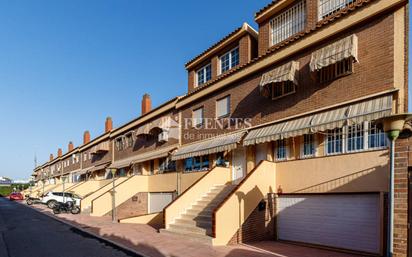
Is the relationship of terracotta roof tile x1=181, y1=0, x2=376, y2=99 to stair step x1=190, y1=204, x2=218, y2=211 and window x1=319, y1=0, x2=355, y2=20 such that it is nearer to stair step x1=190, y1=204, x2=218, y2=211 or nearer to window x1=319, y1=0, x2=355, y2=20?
window x1=319, y1=0, x2=355, y2=20

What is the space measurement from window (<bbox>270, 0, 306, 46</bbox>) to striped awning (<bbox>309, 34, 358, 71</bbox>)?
234cm

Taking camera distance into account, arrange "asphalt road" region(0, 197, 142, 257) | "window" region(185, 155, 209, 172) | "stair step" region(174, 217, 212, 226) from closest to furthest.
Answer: "asphalt road" region(0, 197, 142, 257) < "stair step" region(174, 217, 212, 226) < "window" region(185, 155, 209, 172)

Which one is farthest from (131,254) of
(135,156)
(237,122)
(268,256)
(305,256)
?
(135,156)

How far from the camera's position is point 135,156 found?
2555cm

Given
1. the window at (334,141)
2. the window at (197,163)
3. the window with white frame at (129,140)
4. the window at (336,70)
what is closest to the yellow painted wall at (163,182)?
the window at (197,163)

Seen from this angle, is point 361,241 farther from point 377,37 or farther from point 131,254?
point 131,254

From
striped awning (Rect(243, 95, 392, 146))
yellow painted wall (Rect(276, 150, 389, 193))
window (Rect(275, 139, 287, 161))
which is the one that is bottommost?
yellow painted wall (Rect(276, 150, 389, 193))

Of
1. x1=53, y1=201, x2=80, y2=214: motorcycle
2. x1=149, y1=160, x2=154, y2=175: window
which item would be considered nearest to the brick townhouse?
x1=149, y1=160, x2=154, y2=175: window

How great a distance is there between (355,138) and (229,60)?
8892 millimetres

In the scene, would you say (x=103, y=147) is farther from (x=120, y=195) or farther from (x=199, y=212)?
(x=199, y=212)

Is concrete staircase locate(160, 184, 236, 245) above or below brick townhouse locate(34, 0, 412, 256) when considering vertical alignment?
below

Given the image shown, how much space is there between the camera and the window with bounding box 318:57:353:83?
10289 mm

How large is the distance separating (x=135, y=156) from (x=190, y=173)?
9165 millimetres

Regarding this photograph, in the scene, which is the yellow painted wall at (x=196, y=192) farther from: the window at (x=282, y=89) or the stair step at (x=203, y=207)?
the window at (x=282, y=89)
